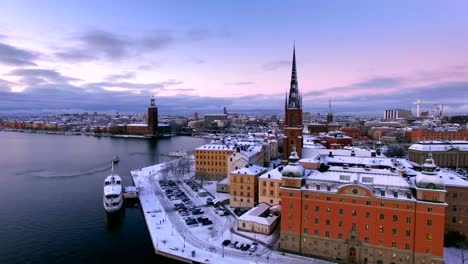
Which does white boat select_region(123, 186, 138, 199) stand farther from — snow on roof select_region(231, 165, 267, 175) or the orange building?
the orange building

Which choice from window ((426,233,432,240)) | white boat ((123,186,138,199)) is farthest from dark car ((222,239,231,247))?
white boat ((123,186,138,199))

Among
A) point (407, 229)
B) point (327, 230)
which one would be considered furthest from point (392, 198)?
point (327, 230)

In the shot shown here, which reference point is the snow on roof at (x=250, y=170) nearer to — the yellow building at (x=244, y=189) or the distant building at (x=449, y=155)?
the yellow building at (x=244, y=189)

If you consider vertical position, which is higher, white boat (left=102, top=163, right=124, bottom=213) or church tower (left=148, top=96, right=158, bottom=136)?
church tower (left=148, top=96, right=158, bottom=136)

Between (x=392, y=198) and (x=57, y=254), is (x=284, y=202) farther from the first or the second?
(x=57, y=254)

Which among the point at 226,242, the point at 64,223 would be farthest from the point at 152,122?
the point at 226,242

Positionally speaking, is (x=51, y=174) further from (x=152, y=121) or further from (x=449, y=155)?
(x=152, y=121)

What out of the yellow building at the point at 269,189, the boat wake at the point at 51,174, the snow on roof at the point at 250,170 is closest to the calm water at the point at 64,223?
the boat wake at the point at 51,174
